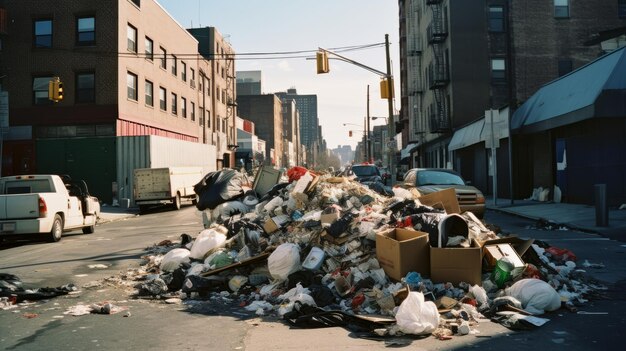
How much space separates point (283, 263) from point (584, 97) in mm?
13850

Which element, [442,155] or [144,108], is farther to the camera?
[442,155]

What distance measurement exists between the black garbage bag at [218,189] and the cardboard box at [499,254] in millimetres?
7611

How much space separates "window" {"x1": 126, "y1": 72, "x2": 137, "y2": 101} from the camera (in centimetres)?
3130

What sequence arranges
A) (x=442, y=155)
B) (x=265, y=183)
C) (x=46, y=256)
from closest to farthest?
(x=46, y=256), (x=265, y=183), (x=442, y=155)

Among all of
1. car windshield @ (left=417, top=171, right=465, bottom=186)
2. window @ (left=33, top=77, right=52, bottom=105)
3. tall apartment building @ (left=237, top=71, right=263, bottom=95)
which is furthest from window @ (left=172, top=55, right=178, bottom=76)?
tall apartment building @ (left=237, top=71, right=263, bottom=95)

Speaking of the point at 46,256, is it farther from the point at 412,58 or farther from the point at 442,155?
the point at 412,58

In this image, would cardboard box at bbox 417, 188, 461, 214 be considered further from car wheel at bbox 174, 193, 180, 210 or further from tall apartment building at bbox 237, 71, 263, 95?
tall apartment building at bbox 237, 71, 263, 95

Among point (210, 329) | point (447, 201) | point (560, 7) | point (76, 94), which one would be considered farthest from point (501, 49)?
point (210, 329)

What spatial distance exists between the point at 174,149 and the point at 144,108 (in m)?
5.07

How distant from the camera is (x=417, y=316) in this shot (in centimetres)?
528

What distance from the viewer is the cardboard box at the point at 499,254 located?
22.6 feet

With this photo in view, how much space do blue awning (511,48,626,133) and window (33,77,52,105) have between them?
26447 millimetres

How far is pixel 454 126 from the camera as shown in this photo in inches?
1500

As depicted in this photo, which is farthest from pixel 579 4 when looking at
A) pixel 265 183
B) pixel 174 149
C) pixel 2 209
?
pixel 2 209
